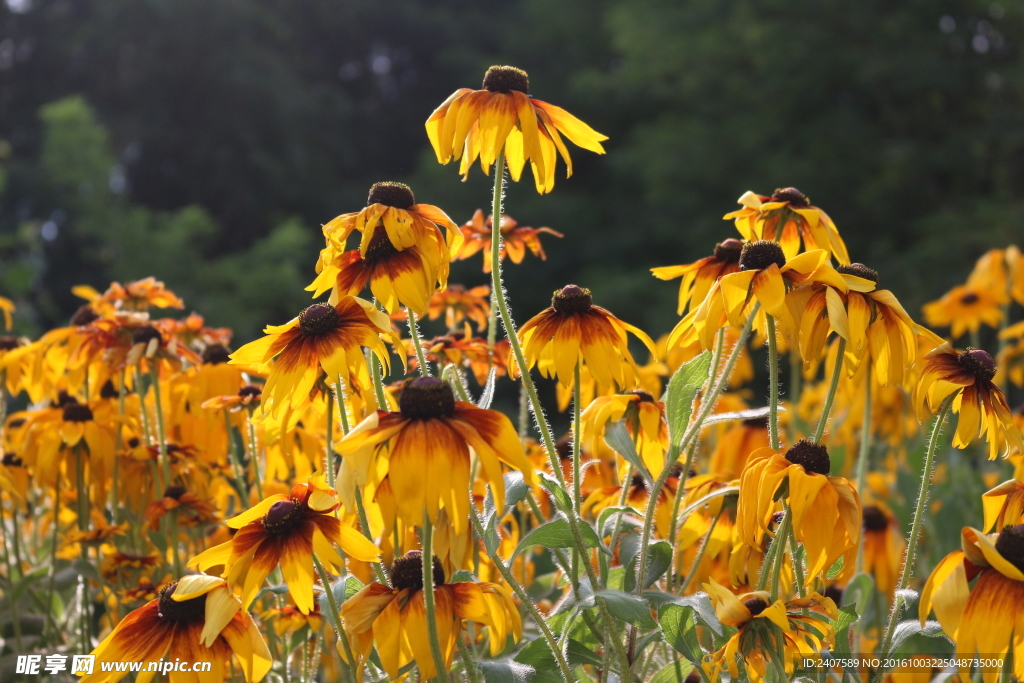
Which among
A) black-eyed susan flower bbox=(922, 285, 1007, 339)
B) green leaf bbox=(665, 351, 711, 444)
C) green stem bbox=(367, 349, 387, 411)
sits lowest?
green leaf bbox=(665, 351, 711, 444)

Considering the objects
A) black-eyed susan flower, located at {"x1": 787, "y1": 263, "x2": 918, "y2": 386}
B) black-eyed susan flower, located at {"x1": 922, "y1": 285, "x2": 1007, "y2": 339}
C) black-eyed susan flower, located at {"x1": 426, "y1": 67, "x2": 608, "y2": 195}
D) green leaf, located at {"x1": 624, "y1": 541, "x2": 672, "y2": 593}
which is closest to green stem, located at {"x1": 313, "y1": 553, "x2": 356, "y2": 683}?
green leaf, located at {"x1": 624, "y1": 541, "x2": 672, "y2": 593}

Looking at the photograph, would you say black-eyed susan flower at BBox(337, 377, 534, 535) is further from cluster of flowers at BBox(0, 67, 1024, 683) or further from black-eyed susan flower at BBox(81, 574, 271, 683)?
black-eyed susan flower at BBox(81, 574, 271, 683)

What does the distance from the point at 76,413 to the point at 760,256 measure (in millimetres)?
1319

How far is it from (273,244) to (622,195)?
463 cm

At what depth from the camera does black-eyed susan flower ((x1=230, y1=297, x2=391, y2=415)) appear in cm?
109

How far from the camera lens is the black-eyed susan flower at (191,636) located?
1018 millimetres

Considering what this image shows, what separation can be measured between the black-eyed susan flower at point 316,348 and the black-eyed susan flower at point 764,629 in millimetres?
465

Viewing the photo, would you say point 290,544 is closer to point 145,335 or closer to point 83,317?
point 145,335

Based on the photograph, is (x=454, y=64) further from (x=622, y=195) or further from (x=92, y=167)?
(x=92, y=167)

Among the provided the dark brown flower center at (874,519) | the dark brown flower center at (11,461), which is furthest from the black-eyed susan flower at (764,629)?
the dark brown flower center at (11,461)

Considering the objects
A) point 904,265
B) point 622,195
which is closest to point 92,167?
point 622,195

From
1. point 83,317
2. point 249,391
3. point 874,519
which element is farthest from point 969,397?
point 83,317

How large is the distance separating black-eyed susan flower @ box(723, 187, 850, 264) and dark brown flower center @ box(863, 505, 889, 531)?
0.76 m

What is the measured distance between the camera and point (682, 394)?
128 cm
